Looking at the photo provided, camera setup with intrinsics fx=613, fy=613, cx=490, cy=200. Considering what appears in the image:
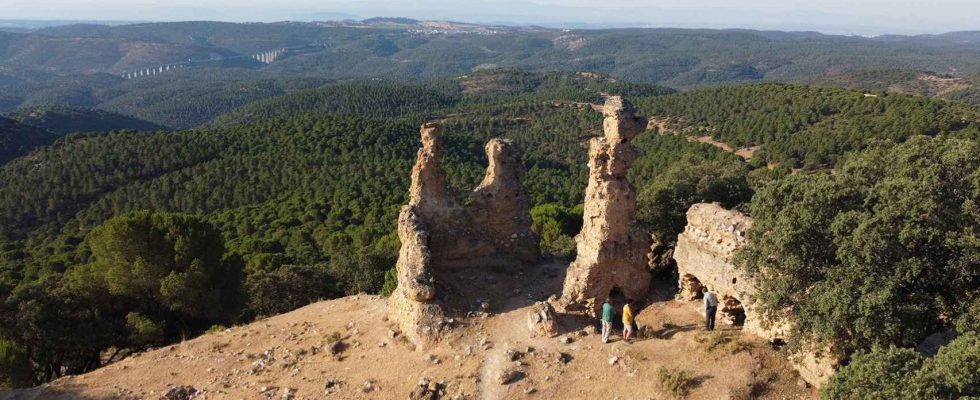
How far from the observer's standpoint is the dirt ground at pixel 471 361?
15656mm

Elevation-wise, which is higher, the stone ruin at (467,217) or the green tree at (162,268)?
the stone ruin at (467,217)

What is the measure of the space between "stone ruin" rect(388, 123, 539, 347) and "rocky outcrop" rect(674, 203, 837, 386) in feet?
23.5

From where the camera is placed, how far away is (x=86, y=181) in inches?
2886

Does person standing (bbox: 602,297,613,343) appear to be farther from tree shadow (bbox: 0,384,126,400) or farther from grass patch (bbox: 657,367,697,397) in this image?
tree shadow (bbox: 0,384,126,400)

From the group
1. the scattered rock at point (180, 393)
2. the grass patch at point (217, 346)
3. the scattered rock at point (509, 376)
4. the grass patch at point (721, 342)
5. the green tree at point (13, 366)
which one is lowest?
the green tree at point (13, 366)

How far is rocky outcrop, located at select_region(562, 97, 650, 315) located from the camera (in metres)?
18.7

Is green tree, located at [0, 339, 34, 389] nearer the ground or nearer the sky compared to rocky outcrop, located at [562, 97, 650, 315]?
nearer the ground

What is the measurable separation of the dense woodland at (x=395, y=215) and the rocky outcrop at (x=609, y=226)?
12.1 ft

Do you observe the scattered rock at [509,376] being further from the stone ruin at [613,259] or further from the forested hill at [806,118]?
the forested hill at [806,118]

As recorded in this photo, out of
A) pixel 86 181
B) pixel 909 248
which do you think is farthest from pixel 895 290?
pixel 86 181

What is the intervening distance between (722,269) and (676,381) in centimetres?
448

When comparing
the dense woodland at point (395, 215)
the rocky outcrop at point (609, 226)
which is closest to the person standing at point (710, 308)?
the dense woodland at point (395, 215)

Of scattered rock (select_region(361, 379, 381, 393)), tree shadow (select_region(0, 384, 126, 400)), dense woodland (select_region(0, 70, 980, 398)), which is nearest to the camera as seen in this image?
dense woodland (select_region(0, 70, 980, 398))

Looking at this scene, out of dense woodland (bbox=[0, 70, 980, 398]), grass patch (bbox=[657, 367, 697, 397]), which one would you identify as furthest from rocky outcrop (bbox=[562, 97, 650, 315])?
grass patch (bbox=[657, 367, 697, 397])
